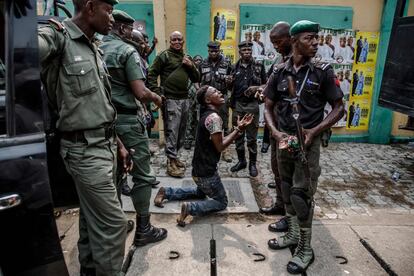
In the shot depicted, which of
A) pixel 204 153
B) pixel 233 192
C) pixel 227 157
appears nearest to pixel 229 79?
pixel 227 157

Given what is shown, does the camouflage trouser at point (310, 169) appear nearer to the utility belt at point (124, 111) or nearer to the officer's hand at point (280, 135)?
the officer's hand at point (280, 135)

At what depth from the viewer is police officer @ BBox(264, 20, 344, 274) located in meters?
2.92

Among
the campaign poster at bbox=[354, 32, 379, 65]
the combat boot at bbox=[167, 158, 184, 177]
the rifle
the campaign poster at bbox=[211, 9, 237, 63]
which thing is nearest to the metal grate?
the combat boot at bbox=[167, 158, 184, 177]

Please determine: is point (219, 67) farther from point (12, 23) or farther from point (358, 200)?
point (12, 23)

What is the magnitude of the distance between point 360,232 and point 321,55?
4.59 metres

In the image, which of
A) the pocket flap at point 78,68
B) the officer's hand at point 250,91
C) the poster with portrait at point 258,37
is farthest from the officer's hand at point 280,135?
the poster with portrait at point 258,37

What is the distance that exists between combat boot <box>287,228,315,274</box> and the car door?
2067 mm

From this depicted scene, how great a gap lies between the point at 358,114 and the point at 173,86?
4.45 metres

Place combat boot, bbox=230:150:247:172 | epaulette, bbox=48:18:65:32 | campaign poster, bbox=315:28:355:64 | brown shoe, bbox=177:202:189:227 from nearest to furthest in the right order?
epaulette, bbox=48:18:65:32
brown shoe, bbox=177:202:189:227
combat boot, bbox=230:150:247:172
campaign poster, bbox=315:28:355:64

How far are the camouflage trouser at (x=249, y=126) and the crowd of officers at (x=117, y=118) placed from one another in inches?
Answer: 60.2

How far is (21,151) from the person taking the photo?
5.61 feet

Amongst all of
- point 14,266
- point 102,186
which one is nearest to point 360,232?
point 102,186

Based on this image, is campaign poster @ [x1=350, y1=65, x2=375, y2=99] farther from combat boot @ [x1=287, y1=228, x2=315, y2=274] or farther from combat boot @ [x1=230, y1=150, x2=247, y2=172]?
combat boot @ [x1=287, y1=228, x2=315, y2=274]

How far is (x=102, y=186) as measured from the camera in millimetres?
2262
